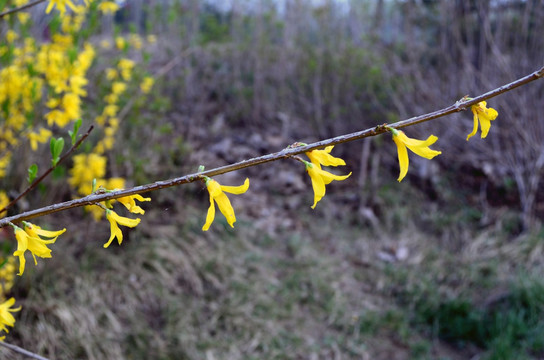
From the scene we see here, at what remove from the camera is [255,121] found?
638cm

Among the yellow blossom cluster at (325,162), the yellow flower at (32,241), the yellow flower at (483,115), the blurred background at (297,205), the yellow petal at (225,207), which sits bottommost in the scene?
the blurred background at (297,205)

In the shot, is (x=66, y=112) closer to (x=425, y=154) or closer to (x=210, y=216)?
(x=210, y=216)

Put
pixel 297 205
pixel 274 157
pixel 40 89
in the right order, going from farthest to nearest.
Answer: pixel 297 205, pixel 40 89, pixel 274 157

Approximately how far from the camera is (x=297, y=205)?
16.9ft

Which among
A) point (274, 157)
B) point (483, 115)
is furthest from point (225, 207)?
point (483, 115)

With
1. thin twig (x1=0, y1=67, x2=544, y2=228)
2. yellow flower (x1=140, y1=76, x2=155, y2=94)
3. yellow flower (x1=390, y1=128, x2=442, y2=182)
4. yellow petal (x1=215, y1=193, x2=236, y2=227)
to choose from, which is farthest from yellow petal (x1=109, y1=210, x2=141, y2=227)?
yellow flower (x1=140, y1=76, x2=155, y2=94)

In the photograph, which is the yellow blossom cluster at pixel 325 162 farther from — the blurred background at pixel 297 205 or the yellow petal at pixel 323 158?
the blurred background at pixel 297 205

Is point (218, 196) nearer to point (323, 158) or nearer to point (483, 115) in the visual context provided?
point (323, 158)

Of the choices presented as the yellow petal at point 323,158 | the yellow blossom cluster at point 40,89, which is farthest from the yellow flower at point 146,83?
the yellow petal at point 323,158

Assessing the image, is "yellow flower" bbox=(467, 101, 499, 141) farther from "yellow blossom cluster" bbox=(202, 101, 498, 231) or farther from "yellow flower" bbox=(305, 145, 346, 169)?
"yellow flower" bbox=(305, 145, 346, 169)

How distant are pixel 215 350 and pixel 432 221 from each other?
2.80 m

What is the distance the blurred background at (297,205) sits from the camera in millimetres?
3180

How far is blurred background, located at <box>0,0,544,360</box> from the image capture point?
3180 mm

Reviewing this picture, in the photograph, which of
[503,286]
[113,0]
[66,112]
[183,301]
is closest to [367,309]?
[503,286]
